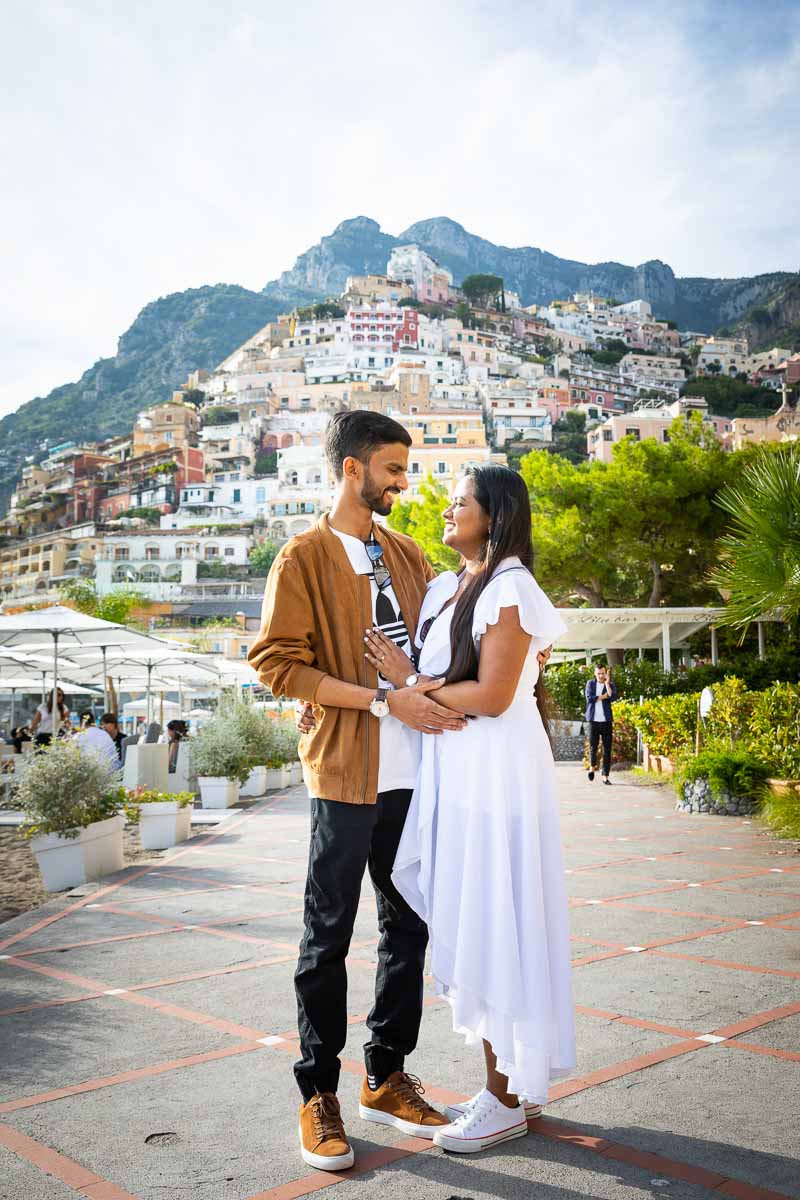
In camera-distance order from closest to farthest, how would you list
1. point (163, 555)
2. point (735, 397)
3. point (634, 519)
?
point (634, 519) → point (163, 555) → point (735, 397)

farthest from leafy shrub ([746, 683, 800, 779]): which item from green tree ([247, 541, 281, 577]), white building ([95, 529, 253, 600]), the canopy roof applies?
white building ([95, 529, 253, 600])

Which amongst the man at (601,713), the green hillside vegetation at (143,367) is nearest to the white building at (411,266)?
the green hillside vegetation at (143,367)

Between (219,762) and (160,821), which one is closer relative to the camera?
(160,821)

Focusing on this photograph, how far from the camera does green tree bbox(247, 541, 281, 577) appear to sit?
90750 millimetres

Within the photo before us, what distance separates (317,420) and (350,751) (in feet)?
381

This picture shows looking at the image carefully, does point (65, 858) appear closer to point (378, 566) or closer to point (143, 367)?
point (378, 566)

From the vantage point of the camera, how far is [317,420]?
11650cm

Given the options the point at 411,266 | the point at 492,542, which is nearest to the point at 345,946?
the point at 492,542

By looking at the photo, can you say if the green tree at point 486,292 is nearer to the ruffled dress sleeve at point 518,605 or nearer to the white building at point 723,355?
the white building at point 723,355

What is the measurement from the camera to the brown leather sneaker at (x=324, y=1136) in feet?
7.79

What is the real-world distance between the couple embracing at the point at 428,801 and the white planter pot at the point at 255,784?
11.2 meters

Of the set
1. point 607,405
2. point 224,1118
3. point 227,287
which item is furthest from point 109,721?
point 227,287

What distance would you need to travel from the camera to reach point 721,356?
462 ft

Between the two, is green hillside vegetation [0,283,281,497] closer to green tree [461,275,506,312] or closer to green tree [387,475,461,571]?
green tree [461,275,506,312]
